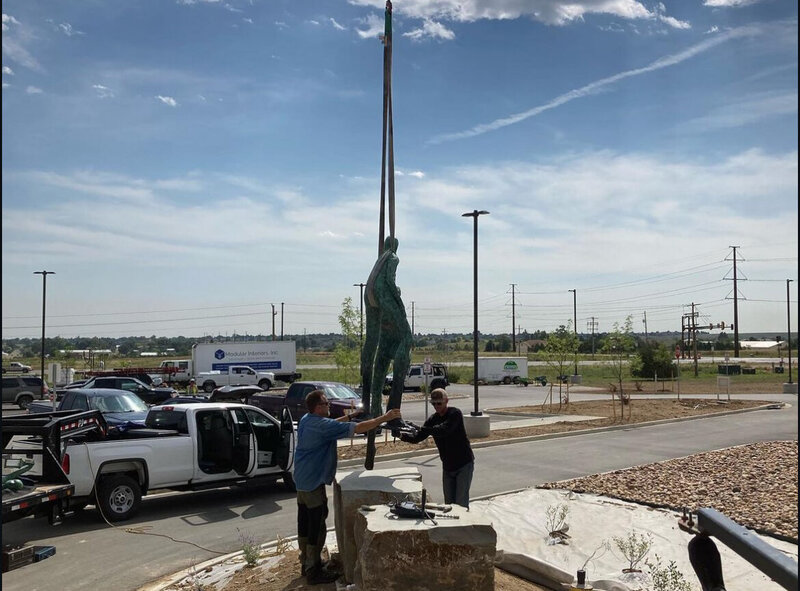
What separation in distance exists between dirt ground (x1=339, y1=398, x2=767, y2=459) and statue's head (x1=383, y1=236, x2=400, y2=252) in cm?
721

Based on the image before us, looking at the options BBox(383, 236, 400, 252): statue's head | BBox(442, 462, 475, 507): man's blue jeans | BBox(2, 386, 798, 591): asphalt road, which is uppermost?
BBox(383, 236, 400, 252): statue's head

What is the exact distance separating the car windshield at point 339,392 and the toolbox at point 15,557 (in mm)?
16478

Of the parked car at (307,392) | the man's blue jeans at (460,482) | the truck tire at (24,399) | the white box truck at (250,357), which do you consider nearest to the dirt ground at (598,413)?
the parked car at (307,392)

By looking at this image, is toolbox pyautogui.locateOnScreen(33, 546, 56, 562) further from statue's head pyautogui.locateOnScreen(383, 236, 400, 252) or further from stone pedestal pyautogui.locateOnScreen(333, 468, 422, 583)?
statue's head pyautogui.locateOnScreen(383, 236, 400, 252)

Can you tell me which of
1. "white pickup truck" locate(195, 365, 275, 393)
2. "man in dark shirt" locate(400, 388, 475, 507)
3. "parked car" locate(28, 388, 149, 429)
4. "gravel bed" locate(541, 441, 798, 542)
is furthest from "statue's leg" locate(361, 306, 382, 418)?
"white pickup truck" locate(195, 365, 275, 393)

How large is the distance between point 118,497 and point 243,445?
210 centimetres

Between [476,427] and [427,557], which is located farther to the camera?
[476,427]

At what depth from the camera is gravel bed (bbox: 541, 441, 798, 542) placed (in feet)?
31.4

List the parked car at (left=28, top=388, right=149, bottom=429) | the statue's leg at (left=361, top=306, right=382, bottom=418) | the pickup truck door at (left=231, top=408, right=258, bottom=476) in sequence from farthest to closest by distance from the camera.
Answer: the parked car at (left=28, top=388, right=149, bottom=429) → the pickup truck door at (left=231, top=408, right=258, bottom=476) → the statue's leg at (left=361, top=306, right=382, bottom=418)

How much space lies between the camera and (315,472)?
6.45 meters

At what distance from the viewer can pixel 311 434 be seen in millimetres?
6469

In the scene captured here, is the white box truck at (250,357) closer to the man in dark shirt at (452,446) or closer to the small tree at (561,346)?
the small tree at (561,346)

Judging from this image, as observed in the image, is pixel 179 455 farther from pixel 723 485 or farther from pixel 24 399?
pixel 24 399

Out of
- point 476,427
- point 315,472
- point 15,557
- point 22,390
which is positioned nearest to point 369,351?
point 315,472
